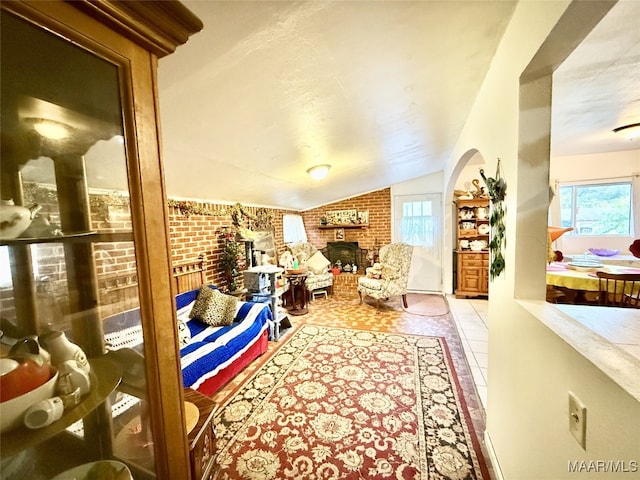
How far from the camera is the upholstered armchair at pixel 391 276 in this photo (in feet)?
13.4

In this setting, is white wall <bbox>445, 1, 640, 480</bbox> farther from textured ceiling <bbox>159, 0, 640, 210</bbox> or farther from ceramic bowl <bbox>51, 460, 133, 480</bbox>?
ceramic bowl <bbox>51, 460, 133, 480</bbox>

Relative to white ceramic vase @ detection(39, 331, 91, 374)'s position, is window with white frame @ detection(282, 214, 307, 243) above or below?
above

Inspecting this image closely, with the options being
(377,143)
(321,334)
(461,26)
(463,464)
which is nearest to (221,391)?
(321,334)

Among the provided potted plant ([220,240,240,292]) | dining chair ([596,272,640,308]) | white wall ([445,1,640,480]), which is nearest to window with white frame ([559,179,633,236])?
dining chair ([596,272,640,308])

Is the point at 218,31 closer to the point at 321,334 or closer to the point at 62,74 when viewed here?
the point at 62,74

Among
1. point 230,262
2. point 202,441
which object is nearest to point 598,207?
point 230,262

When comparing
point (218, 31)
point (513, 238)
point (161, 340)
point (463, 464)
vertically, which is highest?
point (218, 31)

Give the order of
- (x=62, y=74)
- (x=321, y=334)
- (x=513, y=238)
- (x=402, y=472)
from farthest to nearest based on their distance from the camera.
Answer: (x=321, y=334), (x=402, y=472), (x=513, y=238), (x=62, y=74)

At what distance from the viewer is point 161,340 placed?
2.00ft

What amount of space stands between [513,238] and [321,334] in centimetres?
252

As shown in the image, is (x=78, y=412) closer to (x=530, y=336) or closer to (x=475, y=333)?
(x=530, y=336)

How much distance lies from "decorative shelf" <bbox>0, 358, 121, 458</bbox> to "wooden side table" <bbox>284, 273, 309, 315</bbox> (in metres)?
3.45

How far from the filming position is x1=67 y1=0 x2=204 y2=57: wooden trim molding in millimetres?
474

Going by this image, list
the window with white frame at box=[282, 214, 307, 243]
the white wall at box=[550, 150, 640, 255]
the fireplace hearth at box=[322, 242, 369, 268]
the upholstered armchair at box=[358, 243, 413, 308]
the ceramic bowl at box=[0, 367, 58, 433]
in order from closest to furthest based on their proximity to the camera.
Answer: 1. the ceramic bowl at box=[0, 367, 58, 433]
2. the white wall at box=[550, 150, 640, 255]
3. the upholstered armchair at box=[358, 243, 413, 308]
4. the window with white frame at box=[282, 214, 307, 243]
5. the fireplace hearth at box=[322, 242, 369, 268]
